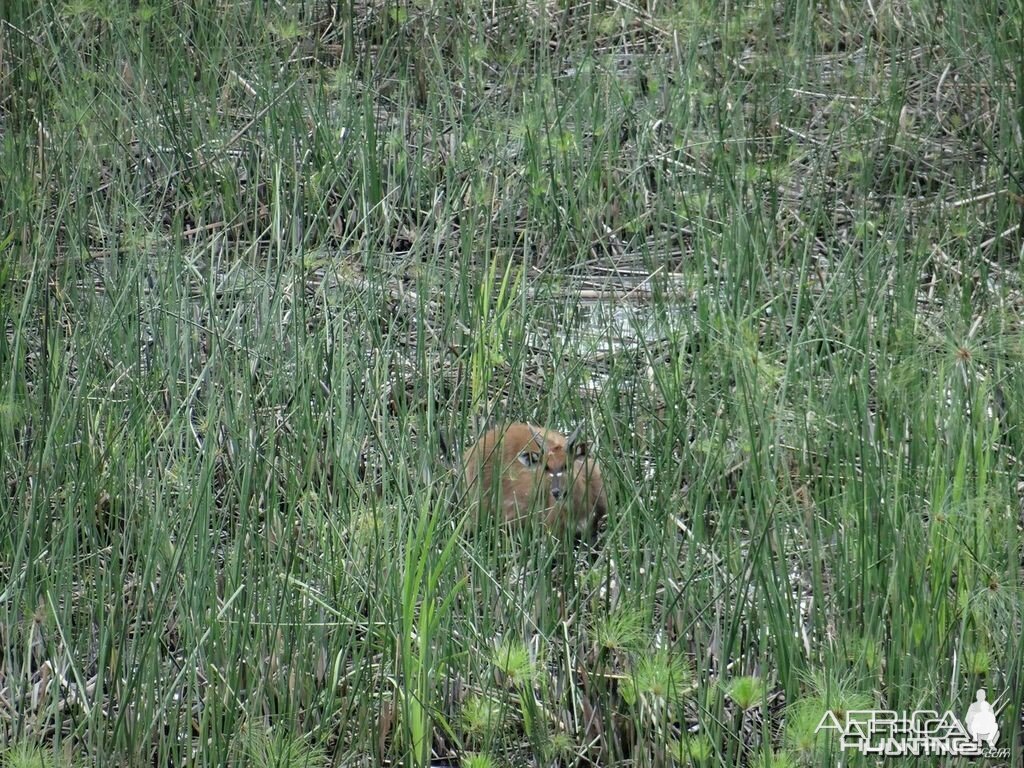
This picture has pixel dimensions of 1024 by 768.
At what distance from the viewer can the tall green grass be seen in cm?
179

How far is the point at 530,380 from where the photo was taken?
2.92 m

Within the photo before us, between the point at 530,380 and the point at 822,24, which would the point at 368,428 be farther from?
the point at 822,24

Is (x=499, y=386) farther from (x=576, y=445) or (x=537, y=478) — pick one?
(x=537, y=478)

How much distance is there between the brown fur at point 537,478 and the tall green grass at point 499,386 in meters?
0.06

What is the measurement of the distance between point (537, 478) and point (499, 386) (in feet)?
2.33

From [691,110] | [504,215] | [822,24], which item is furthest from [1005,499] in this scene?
[822,24]

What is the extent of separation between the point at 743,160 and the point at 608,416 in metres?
1.24

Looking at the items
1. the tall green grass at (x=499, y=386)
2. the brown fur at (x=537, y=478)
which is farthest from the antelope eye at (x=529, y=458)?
the tall green grass at (x=499, y=386)

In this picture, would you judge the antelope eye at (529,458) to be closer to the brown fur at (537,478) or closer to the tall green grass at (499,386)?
the brown fur at (537,478)

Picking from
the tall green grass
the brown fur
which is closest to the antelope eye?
the brown fur

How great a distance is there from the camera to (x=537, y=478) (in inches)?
82.2

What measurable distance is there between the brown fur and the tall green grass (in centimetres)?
6

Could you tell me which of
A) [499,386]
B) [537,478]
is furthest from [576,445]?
[499,386]

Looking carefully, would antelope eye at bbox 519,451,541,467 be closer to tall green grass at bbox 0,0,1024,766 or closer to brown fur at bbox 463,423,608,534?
brown fur at bbox 463,423,608,534
